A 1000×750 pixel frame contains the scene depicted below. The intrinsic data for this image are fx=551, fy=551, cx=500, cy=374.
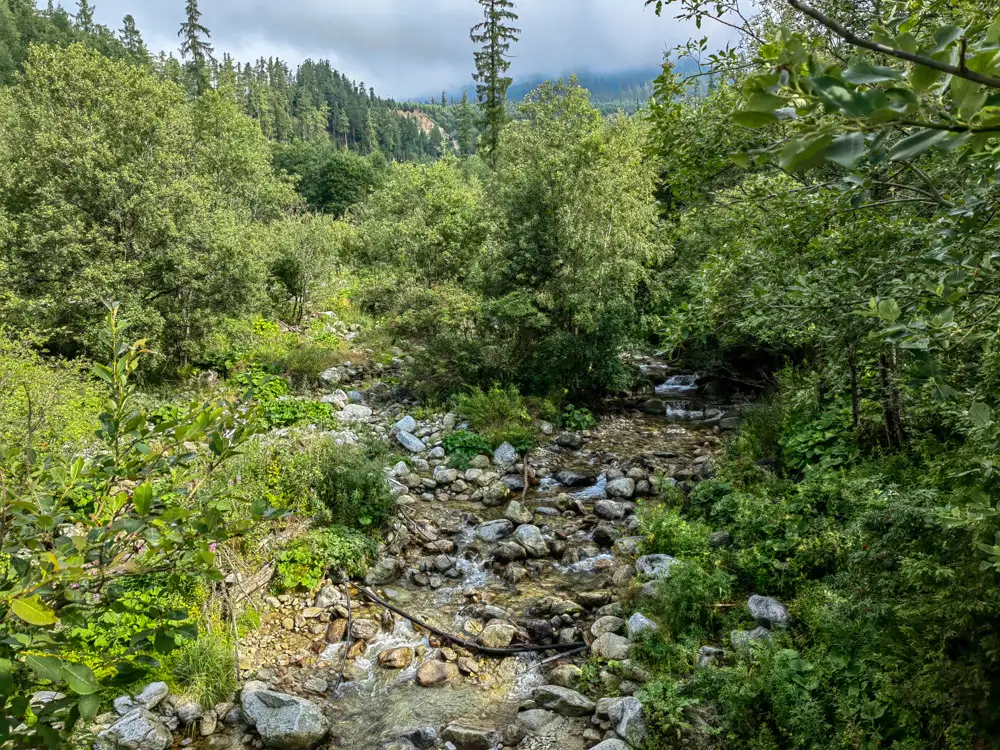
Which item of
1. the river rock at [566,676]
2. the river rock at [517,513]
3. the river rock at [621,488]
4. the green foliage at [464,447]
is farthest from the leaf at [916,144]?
the green foliage at [464,447]

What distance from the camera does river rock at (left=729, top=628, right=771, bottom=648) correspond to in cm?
467

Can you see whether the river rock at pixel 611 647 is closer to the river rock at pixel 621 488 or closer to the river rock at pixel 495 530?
the river rock at pixel 495 530

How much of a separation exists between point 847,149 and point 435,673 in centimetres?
565

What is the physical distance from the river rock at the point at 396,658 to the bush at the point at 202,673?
1.35 metres

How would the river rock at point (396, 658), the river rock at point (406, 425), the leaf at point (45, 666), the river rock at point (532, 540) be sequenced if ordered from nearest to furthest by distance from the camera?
the leaf at point (45, 666) → the river rock at point (396, 658) → the river rock at point (532, 540) → the river rock at point (406, 425)

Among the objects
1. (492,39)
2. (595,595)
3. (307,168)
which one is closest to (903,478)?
(595,595)

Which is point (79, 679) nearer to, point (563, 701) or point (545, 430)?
point (563, 701)

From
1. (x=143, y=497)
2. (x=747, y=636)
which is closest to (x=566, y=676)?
(x=747, y=636)

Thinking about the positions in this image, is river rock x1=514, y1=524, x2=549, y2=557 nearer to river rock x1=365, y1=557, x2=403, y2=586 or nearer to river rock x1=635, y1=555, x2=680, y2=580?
river rock x1=635, y1=555, x2=680, y2=580

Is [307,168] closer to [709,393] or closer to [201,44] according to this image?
[201,44]

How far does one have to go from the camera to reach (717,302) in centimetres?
448

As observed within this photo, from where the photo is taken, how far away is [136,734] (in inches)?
168

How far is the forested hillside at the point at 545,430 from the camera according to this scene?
1676mm

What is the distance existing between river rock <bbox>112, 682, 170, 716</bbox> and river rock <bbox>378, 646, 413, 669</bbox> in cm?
187
